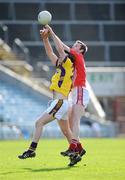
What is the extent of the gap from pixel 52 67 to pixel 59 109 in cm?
2477

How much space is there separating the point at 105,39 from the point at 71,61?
33.0m

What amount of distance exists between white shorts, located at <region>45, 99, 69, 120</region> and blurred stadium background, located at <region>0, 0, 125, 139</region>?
1542 centimetres

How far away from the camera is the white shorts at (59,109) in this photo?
508 inches

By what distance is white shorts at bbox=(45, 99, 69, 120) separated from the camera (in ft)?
42.3

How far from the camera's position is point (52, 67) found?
3762 cm

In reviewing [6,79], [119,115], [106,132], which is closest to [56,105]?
[106,132]

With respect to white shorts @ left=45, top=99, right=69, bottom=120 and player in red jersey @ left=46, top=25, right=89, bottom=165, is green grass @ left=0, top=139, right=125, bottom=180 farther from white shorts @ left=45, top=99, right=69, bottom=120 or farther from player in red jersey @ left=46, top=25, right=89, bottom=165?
white shorts @ left=45, top=99, right=69, bottom=120

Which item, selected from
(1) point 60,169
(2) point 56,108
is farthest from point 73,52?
(1) point 60,169

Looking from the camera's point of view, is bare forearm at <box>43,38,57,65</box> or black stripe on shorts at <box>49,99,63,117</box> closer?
black stripe on shorts at <box>49,99,63,117</box>

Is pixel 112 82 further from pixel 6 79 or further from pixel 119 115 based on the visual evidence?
pixel 6 79

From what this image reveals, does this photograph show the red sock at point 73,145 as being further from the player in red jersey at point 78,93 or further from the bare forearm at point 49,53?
the bare forearm at point 49,53

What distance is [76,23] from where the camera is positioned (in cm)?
4544

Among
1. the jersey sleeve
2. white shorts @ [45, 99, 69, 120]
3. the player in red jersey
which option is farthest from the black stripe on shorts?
the jersey sleeve

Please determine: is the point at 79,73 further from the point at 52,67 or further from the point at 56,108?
the point at 52,67
